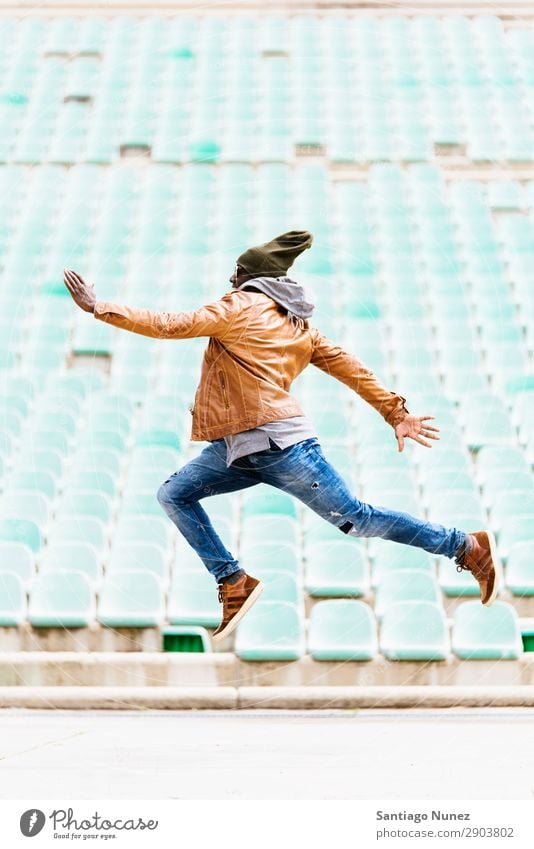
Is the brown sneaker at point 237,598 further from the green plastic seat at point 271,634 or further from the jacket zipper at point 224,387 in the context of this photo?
the green plastic seat at point 271,634

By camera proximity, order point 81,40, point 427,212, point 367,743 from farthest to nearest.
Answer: point 81,40
point 427,212
point 367,743

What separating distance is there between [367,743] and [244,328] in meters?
2.00

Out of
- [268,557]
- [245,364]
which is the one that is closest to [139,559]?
[268,557]

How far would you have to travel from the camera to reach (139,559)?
625 centimetres

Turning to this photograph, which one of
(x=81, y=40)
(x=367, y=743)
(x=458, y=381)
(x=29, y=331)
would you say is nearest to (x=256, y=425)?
(x=367, y=743)

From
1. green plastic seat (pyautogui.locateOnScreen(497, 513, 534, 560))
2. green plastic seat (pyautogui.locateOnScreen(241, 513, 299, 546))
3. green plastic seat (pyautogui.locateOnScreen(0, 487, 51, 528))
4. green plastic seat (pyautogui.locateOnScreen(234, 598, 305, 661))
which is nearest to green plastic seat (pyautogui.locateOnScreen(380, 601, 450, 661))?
green plastic seat (pyautogui.locateOnScreen(234, 598, 305, 661))

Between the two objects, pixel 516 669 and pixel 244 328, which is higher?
pixel 244 328

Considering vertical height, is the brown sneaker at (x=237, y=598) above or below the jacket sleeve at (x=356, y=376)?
below

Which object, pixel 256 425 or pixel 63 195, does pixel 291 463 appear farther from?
pixel 63 195

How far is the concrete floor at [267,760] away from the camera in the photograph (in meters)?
4.15

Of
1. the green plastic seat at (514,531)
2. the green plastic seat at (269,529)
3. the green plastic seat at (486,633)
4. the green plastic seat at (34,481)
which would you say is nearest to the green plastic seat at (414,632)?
the green plastic seat at (486,633)

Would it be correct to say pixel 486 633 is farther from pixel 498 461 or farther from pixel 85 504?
pixel 85 504

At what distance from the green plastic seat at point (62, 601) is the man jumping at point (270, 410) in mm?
2152

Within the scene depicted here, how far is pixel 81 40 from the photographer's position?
48.3 feet
